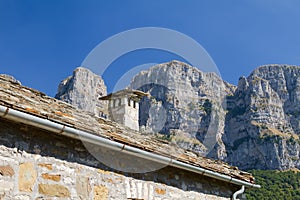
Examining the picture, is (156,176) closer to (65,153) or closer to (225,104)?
(65,153)

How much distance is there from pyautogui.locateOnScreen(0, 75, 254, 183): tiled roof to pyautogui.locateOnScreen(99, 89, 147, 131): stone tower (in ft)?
7.62

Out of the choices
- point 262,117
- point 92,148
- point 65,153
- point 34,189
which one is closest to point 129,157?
point 92,148

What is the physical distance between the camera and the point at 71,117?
5.82 meters

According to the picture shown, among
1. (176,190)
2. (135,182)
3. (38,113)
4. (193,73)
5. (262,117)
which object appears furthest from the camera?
(193,73)

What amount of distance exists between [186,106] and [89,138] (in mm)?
114639

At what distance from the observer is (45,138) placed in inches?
197

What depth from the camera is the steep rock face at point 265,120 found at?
92.2 metres

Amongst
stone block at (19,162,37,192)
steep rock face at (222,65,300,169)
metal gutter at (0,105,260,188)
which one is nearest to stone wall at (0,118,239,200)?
stone block at (19,162,37,192)

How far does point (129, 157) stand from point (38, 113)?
175cm

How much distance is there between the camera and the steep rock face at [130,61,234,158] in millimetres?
100812

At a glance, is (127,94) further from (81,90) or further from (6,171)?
(81,90)

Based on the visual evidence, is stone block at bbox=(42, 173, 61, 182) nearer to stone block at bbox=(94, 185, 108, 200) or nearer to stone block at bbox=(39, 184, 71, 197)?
stone block at bbox=(39, 184, 71, 197)

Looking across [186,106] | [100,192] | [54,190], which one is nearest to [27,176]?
[54,190]

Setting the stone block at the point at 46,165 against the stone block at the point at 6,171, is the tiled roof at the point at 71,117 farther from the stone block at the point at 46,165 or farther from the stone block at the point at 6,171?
the stone block at the point at 6,171
